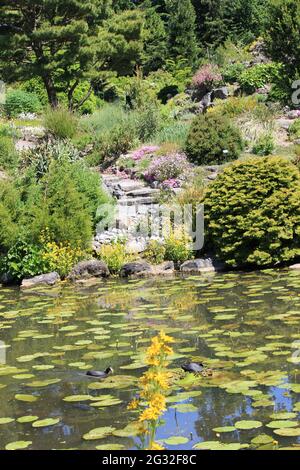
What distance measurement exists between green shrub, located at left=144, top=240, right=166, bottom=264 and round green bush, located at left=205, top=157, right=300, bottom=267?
2.53 feet

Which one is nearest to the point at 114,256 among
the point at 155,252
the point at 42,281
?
the point at 155,252

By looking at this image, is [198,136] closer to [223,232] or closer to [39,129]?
[223,232]

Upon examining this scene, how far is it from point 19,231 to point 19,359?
4.96 m

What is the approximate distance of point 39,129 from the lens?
20156 mm

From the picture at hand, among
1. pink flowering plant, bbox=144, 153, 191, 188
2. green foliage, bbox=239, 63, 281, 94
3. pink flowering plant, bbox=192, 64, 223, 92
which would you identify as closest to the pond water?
pink flowering plant, bbox=144, 153, 191, 188

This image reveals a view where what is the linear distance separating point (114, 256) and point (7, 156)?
17.8ft

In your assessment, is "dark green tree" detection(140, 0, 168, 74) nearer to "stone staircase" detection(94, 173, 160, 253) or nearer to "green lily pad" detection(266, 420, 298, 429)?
"stone staircase" detection(94, 173, 160, 253)

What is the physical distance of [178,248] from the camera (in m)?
10.3

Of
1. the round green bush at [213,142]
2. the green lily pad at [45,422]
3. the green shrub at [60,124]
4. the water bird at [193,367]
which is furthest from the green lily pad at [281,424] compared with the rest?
the green shrub at [60,124]

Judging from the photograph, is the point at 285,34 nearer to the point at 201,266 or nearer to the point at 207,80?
the point at 207,80

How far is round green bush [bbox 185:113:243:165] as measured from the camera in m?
13.9

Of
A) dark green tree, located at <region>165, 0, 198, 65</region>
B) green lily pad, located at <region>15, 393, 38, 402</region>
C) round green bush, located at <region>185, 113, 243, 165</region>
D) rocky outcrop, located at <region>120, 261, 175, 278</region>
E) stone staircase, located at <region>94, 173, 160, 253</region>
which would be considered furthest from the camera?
dark green tree, located at <region>165, 0, 198, 65</region>

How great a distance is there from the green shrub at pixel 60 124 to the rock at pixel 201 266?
24.6 feet

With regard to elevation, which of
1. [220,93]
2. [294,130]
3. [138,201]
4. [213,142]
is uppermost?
[220,93]
